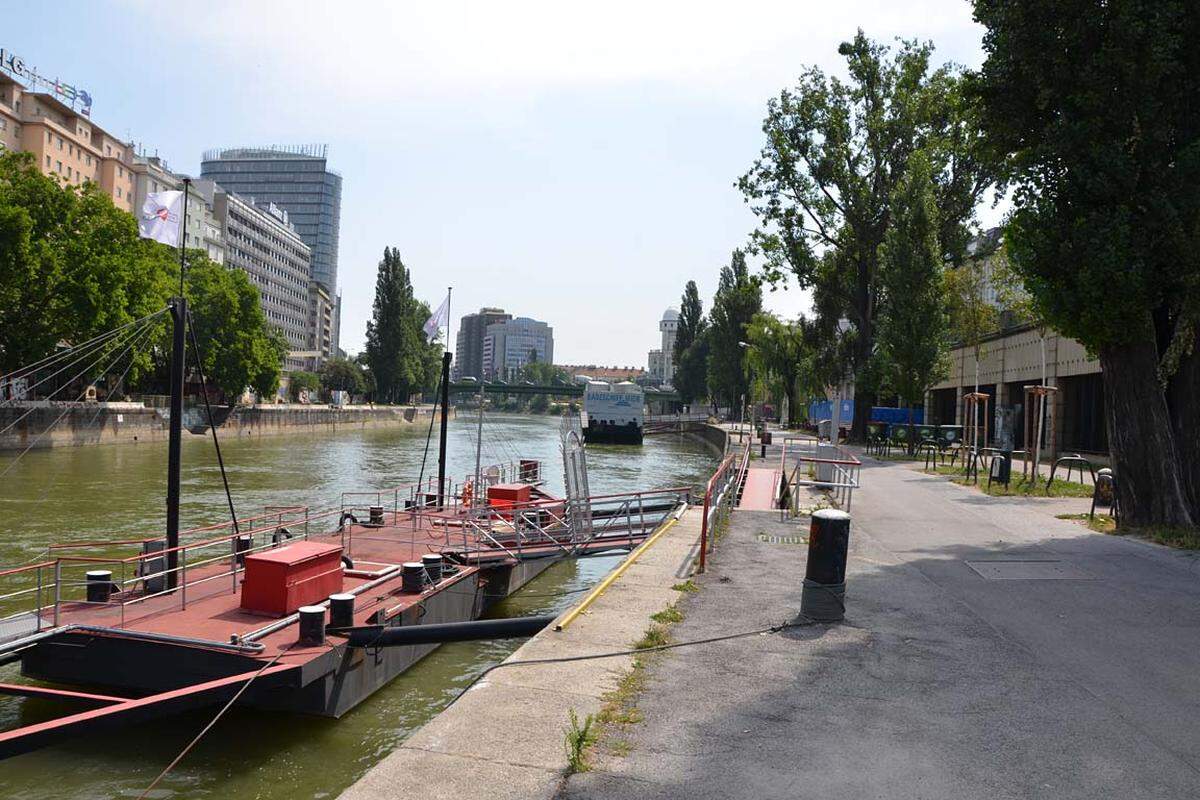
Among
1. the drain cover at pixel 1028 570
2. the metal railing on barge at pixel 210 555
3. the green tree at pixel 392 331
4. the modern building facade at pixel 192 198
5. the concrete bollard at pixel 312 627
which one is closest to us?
the concrete bollard at pixel 312 627

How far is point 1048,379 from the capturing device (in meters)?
37.2

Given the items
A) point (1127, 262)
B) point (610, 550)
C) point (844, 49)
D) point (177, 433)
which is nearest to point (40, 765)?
point (177, 433)

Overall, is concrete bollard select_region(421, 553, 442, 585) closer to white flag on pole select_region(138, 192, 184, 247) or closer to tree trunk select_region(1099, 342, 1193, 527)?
white flag on pole select_region(138, 192, 184, 247)

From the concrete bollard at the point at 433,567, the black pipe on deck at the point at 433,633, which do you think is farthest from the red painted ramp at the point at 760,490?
the black pipe on deck at the point at 433,633

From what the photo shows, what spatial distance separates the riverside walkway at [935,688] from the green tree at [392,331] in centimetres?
10379

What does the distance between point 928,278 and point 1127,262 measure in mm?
26151

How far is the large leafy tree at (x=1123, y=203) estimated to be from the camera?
1540 centimetres

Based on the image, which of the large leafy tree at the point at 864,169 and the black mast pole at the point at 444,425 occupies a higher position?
the large leafy tree at the point at 864,169

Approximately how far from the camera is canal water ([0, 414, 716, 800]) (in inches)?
375

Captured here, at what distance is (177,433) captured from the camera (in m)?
14.3

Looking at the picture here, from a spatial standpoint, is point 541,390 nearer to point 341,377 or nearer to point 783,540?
point 341,377

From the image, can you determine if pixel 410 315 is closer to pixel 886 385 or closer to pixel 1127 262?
pixel 886 385

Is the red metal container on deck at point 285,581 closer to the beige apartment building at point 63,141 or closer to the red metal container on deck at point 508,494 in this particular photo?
the red metal container on deck at point 508,494

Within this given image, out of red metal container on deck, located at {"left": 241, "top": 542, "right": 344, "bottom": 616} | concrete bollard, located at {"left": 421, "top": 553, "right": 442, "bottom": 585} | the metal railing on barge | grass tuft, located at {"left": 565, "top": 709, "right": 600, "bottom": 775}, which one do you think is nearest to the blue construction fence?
the metal railing on barge
